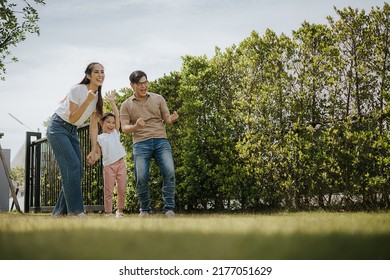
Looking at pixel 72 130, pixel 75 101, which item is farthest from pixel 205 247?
pixel 72 130

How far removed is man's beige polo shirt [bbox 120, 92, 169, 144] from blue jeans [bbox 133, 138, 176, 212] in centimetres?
8

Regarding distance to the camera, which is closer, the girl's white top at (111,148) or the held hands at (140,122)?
the held hands at (140,122)

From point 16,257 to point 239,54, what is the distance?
5.61m

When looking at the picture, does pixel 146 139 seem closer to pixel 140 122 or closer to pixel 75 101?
pixel 140 122

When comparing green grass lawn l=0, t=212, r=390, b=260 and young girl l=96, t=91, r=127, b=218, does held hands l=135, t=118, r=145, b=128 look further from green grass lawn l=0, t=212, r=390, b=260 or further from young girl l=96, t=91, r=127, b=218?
green grass lawn l=0, t=212, r=390, b=260

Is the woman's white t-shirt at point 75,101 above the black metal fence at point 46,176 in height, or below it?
above

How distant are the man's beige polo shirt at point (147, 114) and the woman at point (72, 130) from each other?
0.68 metres

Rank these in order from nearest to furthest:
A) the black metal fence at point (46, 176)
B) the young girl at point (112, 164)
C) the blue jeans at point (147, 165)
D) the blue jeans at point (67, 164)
→ 1. the blue jeans at point (67, 164)
2. the blue jeans at point (147, 165)
3. the young girl at point (112, 164)
4. the black metal fence at point (46, 176)

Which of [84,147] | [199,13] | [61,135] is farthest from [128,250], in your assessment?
[84,147]

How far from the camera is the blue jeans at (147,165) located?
5.30 meters

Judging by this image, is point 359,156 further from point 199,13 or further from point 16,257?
point 16,257

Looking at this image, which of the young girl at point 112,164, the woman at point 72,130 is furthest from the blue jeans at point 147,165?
the woman at point 72,130

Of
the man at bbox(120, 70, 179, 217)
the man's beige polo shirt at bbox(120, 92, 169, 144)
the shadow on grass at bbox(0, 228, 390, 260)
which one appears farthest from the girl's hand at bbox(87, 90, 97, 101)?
the shadow on grass at bbox(0, 228, 390, 260)

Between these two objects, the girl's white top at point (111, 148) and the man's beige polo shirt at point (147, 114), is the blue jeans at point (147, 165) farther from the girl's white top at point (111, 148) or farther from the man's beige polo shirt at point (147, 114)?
the girl's white top at point (111, 148)
